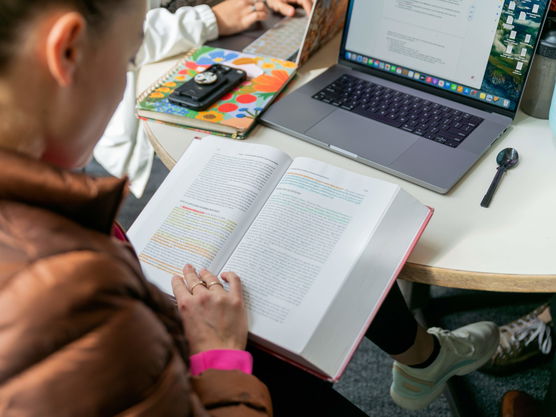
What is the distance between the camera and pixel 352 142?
3.15 feet

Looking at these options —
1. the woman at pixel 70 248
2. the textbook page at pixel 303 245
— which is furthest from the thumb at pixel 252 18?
the woman at pixel 70 248

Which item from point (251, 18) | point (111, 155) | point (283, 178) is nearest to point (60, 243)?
point (283, 178)

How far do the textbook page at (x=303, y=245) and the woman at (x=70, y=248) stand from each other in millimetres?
172

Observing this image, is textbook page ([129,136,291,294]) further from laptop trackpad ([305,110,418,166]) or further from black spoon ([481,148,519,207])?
black spoon ([481,148,519,207])

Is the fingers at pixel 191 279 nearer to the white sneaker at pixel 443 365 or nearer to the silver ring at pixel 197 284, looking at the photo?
the silver ring at pixel 197 284

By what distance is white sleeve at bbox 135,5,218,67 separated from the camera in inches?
46.9

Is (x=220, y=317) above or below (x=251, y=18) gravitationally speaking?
below

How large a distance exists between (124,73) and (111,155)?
94 centimetres

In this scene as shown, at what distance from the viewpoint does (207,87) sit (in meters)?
1.05

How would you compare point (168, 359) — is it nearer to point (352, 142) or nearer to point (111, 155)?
point (352, 142)

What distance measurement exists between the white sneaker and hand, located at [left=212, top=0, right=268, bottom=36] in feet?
2.42

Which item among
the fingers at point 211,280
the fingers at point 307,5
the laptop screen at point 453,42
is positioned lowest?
the fingers at point 211,280

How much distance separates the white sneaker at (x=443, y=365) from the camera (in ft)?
3.84

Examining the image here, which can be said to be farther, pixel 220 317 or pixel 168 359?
pixel 220 317
